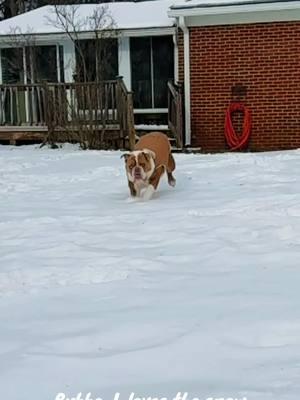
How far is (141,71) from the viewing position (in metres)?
15.7

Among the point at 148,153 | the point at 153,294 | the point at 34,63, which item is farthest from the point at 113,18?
the point at 153,294

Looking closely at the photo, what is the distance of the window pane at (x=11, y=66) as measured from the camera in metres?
16.8

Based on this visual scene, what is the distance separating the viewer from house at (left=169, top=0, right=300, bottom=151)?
42.1 ft

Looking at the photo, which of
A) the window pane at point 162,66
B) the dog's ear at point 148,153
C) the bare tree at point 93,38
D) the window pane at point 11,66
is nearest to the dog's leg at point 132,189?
the dog's ear at point 148,153

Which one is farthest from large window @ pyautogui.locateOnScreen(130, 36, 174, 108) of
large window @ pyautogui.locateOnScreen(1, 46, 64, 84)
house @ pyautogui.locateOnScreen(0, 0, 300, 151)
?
large window @ pyautogui.locateOnScreen(1, 46, 64, 84)

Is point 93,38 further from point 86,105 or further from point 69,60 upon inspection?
point 86,105

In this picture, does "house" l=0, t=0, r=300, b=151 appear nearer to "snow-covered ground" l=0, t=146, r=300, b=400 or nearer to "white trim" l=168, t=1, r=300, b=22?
"white trim" l=168, t=1, r=300, b=22

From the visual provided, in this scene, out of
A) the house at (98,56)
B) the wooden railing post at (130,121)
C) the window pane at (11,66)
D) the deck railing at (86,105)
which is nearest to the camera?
the wooden railing post at (130,121)

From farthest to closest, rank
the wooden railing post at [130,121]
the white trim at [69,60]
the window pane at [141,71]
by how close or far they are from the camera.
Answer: the white trim at [69,60], the window pane at [141,71], the wooden railing post at [130,121]

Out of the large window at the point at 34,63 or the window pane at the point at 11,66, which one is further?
the window pane at the point at 11,66

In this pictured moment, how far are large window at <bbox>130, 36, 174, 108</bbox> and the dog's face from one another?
860 cm

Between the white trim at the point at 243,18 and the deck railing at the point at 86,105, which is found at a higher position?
the white trim at the point at 243,18

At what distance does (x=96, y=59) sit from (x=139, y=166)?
8.81 meters

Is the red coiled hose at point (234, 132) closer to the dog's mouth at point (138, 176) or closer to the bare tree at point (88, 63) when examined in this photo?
the bare tree at point (88, 63)
